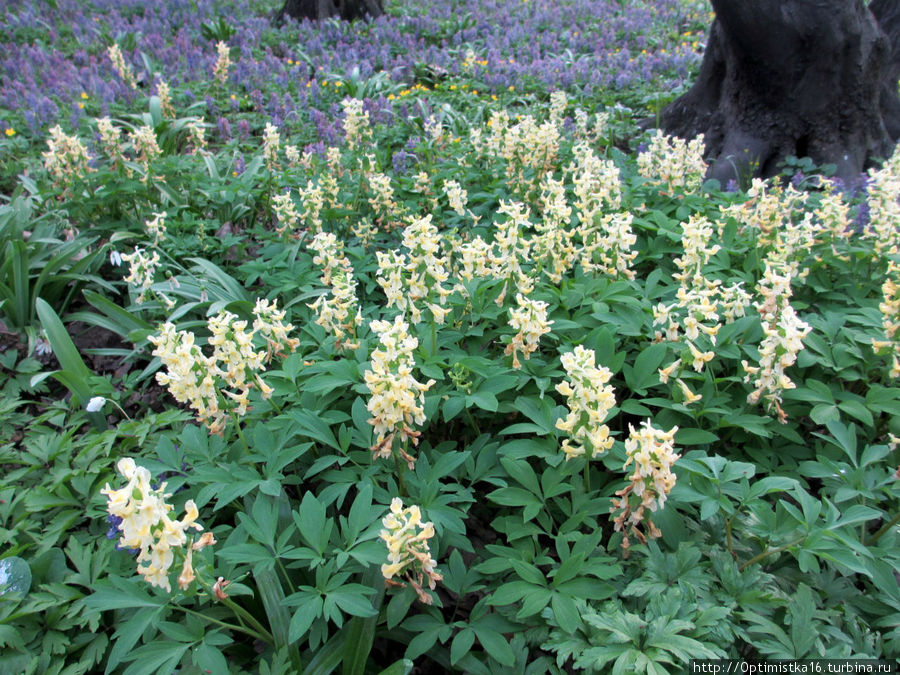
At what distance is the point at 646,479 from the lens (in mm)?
1705

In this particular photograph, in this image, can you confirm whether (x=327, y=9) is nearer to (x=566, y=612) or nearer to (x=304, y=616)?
(x=304, y=616)

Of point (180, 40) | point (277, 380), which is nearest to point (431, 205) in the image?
point (277, 380)

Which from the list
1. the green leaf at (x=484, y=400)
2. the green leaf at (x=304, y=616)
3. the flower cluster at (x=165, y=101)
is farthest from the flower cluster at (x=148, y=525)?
the flower cluster at (x=165, y=101)

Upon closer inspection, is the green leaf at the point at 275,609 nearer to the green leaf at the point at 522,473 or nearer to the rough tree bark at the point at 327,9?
the green leaf at the point at 522,473

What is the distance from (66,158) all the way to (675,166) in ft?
13.7

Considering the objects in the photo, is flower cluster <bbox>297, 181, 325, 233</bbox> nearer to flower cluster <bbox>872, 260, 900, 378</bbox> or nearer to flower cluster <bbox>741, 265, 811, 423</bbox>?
flower cluster <bbox>741, 265, 811, 423</bbox>

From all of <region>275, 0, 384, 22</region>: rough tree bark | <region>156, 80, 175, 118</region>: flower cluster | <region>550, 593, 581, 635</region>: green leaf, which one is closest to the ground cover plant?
<region>550, 593, 581, 635</region>: green leaf

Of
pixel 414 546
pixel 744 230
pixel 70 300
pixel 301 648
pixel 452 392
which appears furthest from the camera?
pixel 70 300

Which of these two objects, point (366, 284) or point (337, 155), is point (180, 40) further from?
point (366, 284)

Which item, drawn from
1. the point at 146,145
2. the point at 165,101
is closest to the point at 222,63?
the point at 165,101

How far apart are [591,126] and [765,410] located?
5100mm

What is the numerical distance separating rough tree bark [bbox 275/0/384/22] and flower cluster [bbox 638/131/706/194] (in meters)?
8.43

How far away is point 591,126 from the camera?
653 cm

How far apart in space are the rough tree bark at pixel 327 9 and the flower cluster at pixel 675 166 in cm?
843
